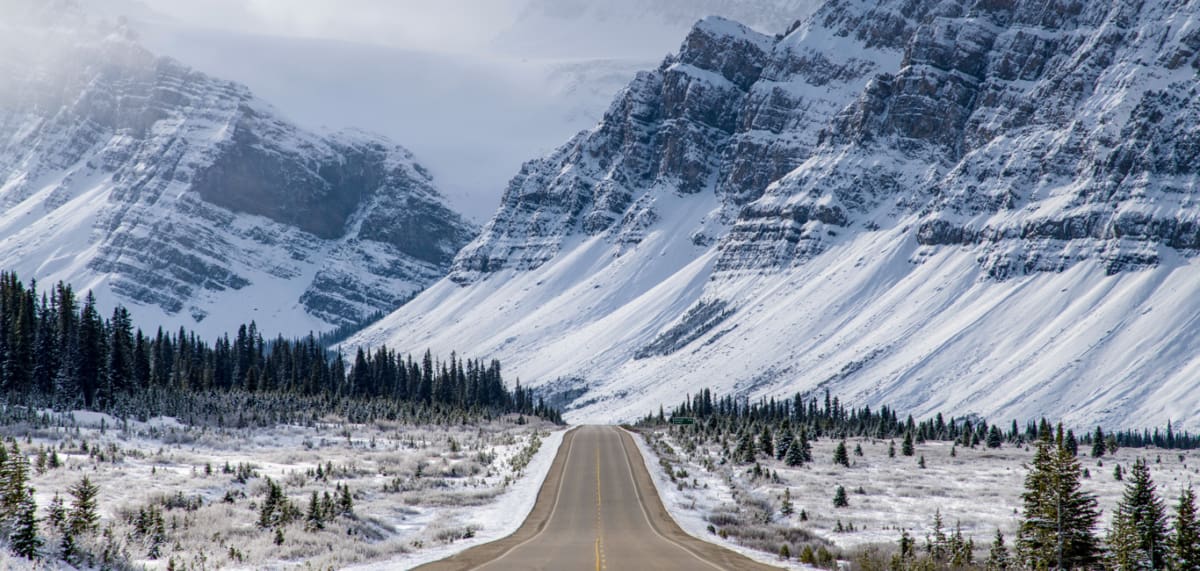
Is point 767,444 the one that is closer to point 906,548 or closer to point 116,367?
point 906,548

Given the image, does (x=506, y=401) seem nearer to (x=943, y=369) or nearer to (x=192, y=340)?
(x=192, y=340)

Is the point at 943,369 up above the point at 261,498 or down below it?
above

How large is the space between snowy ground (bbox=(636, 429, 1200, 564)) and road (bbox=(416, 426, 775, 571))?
139 centimetres

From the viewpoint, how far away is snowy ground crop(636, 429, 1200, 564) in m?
Answer: 38.6

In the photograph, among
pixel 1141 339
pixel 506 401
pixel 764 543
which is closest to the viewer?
A: pixel 764 543

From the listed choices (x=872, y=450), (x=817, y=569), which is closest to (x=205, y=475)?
(x=817, y=569)

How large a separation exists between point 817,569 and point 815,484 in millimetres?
26578

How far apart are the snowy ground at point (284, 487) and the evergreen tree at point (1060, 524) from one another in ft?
53.6

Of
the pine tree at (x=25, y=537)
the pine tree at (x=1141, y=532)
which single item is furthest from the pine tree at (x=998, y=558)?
the pine tree at (x=25, y=537)

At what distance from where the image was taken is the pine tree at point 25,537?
776 inches

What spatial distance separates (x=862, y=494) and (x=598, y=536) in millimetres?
22103

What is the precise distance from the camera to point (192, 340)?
5271 inches

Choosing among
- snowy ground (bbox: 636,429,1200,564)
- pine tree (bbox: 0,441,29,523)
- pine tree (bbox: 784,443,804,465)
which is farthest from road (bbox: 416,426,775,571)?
pine tree (bbox: 784,443,804,465)

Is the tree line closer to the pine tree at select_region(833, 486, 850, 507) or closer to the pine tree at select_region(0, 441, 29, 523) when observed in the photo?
the pine tree at select_region(833, 486, 850, 507)
